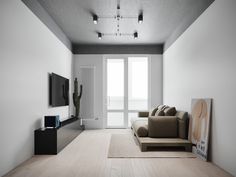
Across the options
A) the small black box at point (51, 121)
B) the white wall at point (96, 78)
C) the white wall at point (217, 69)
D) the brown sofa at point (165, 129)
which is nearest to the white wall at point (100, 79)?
the white wall at point (96, 78)

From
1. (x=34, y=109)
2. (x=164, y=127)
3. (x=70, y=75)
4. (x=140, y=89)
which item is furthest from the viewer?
(x=140, y=89)

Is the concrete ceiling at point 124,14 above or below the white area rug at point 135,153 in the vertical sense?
above

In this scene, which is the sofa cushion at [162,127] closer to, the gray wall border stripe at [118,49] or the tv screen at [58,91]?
the tv screen at [58,91]

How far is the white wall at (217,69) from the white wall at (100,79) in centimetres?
269

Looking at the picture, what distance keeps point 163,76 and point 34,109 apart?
14.9ft

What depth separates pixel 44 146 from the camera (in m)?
4.16

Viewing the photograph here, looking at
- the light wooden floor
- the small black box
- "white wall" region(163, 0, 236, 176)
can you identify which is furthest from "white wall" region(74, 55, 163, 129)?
the light wooden floor

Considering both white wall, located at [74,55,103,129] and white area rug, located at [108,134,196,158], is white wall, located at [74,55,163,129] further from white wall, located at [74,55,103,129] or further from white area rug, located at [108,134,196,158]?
white area rug, located at [108,134,196,158]

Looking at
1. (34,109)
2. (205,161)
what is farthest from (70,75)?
(205,161)

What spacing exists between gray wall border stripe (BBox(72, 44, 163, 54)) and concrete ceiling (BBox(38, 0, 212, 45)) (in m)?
0.72

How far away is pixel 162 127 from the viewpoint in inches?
188

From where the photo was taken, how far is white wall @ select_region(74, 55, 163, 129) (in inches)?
305

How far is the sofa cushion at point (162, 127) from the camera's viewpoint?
15.6ft

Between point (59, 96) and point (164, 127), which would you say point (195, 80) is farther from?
point (59, 96)
